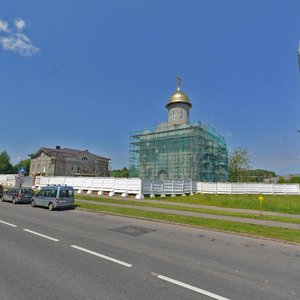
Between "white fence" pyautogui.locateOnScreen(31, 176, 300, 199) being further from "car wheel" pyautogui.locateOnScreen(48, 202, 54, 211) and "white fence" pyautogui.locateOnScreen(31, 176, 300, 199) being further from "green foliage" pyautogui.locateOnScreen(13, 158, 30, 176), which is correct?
"green foliage" pyautogui.locateOnScreen(13, 158, 30, 176)

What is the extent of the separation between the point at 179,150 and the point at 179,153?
0.58 meters

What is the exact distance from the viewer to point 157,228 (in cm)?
1132

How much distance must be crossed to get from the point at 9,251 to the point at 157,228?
5.94 metres

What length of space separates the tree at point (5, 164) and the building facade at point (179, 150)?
220 feet

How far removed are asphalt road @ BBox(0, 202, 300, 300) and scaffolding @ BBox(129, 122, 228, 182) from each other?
111 feet

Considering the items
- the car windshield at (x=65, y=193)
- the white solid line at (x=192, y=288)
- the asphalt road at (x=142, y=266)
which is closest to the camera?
the white solid line at (x=192, y=288)

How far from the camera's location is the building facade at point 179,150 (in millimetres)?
43875

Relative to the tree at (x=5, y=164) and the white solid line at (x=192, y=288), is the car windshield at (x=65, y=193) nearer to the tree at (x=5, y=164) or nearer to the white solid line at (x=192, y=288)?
the white solid line at (x=192, y=288)

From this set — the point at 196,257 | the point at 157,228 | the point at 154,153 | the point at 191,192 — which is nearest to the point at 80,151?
the point at 154,153

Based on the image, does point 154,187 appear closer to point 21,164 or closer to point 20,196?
point 20,196

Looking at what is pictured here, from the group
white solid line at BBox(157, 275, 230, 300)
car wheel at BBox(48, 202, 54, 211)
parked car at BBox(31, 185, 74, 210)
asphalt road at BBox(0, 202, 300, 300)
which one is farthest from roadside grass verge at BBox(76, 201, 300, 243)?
white solid line at BBox(157, 275, 230, 300)

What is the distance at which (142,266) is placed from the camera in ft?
19.7

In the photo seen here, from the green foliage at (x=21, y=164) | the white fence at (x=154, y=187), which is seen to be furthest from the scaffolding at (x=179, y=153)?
A: the green foliage at (x=21, y=164)

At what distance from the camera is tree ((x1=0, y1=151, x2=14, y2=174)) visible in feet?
320
